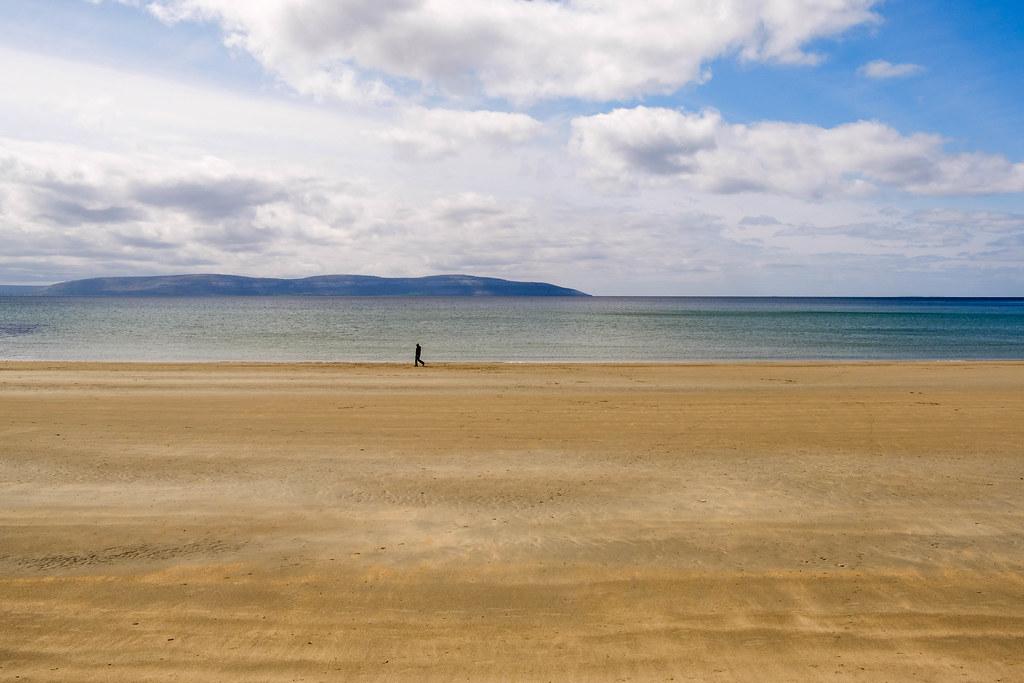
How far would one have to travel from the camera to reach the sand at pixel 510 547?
559 cm

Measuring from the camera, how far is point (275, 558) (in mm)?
7496

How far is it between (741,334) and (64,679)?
67072 mm

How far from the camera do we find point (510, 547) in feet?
25.7

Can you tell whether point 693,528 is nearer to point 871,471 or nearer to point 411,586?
point 411,586

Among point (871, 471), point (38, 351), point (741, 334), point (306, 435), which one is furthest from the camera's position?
point (741, 334)

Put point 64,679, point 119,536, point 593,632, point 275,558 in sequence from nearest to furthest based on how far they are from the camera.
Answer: point 64,679 → point 593,632 → point 275,558 → point 119,536

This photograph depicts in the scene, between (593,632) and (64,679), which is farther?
(593,632)

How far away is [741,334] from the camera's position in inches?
2650

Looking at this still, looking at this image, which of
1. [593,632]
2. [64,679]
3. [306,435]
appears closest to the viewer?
[64,679]

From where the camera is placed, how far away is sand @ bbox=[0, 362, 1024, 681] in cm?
559

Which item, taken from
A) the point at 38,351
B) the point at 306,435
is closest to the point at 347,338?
the point at 38,351

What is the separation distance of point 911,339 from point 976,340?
5403mm

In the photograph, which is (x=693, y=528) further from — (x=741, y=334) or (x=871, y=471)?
(x=741, y=334)

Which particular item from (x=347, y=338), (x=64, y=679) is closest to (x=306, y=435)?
(x=64, y=679)
